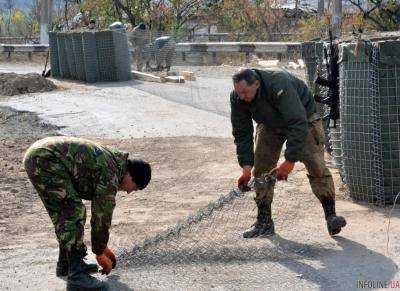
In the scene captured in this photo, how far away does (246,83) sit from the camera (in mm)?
5137

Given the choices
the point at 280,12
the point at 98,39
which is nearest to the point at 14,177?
the point at 98,39

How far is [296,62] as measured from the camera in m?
21.6

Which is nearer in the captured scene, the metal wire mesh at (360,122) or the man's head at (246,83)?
the man's head at (246,83)

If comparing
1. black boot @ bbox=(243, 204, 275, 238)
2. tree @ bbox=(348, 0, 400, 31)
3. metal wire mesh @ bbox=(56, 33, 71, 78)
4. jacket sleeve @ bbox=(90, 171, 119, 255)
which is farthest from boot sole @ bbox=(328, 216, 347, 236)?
tree @ bbox=(348, 0, 400, 31)

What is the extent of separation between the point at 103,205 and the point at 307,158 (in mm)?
1865

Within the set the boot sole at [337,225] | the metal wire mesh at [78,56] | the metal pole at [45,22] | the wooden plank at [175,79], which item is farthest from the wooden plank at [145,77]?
the metal pole at [45,22]

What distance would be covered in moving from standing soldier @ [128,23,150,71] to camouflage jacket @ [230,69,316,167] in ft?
47.6

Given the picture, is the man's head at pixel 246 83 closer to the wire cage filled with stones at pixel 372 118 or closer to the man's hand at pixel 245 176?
the man's hand at pixel 245 176

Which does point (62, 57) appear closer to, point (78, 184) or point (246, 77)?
point (246, 77)

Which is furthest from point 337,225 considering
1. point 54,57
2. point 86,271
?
point 54,57

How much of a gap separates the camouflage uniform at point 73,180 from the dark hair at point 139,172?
87 millimetres

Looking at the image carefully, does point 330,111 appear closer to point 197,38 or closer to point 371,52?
point 371,52

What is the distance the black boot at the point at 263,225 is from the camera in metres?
5.79

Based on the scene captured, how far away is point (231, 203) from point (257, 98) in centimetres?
174
